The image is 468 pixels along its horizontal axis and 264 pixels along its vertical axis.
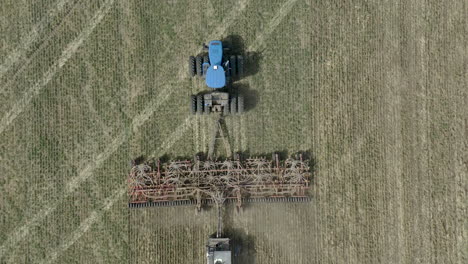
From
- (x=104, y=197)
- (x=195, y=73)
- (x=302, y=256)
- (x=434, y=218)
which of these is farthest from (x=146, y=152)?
(x=434, y=218)

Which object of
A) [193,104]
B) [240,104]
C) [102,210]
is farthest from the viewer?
[102,210]

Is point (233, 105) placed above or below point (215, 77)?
below

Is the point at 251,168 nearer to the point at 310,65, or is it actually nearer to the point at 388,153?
the point at 310,65

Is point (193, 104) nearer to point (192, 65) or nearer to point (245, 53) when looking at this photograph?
point (192, 65)

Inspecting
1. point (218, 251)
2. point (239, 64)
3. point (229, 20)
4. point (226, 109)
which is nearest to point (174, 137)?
point (226, 109)

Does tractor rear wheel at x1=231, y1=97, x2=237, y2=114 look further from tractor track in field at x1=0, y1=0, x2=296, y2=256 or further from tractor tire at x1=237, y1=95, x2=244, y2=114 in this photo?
tractor track in field at x1=0, y1=0, x2=296, y2=256

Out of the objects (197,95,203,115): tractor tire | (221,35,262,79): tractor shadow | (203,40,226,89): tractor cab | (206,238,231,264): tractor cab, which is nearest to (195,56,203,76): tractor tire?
(203,40,226,89): tractor cab

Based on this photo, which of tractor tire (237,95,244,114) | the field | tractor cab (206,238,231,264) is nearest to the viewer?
tractor cab (206,238,231,264)

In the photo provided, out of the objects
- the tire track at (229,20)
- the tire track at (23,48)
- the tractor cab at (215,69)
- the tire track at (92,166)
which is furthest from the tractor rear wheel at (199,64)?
the tire track at (23,48)
